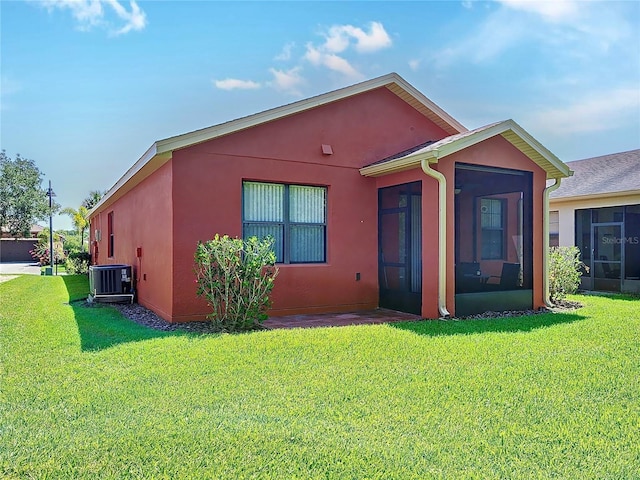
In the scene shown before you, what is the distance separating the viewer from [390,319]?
9156 millimetres

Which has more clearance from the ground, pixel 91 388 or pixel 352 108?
pixel 352 108

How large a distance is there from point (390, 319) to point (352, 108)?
4756 millimetres

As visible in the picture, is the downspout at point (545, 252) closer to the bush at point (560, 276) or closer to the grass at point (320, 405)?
the bush at point (560, 276)

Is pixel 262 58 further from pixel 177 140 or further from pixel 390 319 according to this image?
pixel 390 319

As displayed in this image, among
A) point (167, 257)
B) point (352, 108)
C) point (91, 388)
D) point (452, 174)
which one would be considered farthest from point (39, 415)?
point (352, 108)

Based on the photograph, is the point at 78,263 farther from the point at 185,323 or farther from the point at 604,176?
the point at 604,176

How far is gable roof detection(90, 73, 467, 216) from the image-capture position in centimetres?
838

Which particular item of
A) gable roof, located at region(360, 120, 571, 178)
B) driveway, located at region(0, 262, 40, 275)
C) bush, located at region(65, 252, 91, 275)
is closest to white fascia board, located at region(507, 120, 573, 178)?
gable roof, located at region(360, 120, 571, 178)

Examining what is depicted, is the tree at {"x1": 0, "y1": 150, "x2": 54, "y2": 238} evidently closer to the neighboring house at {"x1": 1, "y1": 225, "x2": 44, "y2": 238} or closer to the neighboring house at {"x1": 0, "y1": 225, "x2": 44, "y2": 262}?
the neighboring house at {"x1": 1, "y1": 225, "x2": 44, "y2": 238}

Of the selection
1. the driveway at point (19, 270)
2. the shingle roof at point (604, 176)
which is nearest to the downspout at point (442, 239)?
the shingle roof at point (604, 176)

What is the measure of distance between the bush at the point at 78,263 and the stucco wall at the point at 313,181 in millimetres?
17595

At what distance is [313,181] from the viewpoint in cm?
981

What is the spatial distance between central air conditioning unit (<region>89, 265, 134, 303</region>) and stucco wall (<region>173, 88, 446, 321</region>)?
137 inches

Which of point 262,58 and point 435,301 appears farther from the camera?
point 262,58
